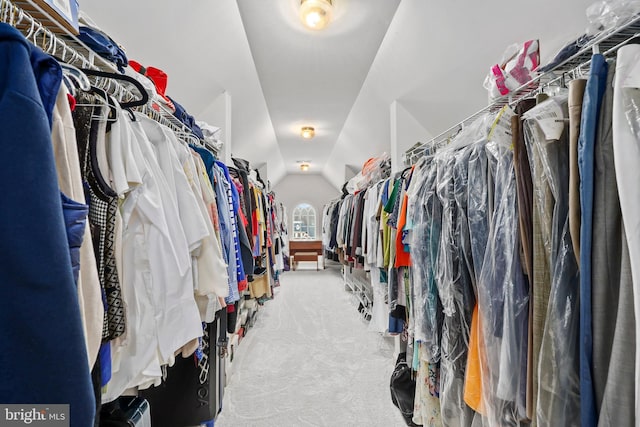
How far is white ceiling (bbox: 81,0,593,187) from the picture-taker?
144cm

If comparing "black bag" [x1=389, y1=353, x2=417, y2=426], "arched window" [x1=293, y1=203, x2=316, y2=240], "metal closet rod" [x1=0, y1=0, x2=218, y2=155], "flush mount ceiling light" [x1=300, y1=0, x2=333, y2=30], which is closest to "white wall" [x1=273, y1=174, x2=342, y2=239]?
"arched window" [x1=293, y1=203, x2=316, y2=240]

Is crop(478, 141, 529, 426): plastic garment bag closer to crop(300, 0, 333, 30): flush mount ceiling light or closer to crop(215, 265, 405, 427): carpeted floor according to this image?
crop(215, 265, 405, 427): carpeted floor

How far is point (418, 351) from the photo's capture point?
137 cm

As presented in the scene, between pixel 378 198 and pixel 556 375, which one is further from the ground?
pixel 378 198

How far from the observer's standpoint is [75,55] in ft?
2.45

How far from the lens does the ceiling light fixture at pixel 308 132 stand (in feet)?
15.3

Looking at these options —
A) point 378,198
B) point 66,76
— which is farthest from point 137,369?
point 378,198

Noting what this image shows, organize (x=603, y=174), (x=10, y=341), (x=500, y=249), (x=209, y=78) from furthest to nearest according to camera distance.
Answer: (x=209, y=78), (x=500, y=249), (x=603, y=174), (x=10, y=341)

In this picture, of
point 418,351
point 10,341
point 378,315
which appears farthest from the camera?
point 378,315

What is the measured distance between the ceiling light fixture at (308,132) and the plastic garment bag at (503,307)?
12.9 feet

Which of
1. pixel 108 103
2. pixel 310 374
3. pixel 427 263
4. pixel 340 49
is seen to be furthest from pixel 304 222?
pixel 108 103

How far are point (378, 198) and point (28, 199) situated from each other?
207cm

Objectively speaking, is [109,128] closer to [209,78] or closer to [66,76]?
[66,76]

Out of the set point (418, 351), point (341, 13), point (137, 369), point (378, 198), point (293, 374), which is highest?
point (341, 13)
